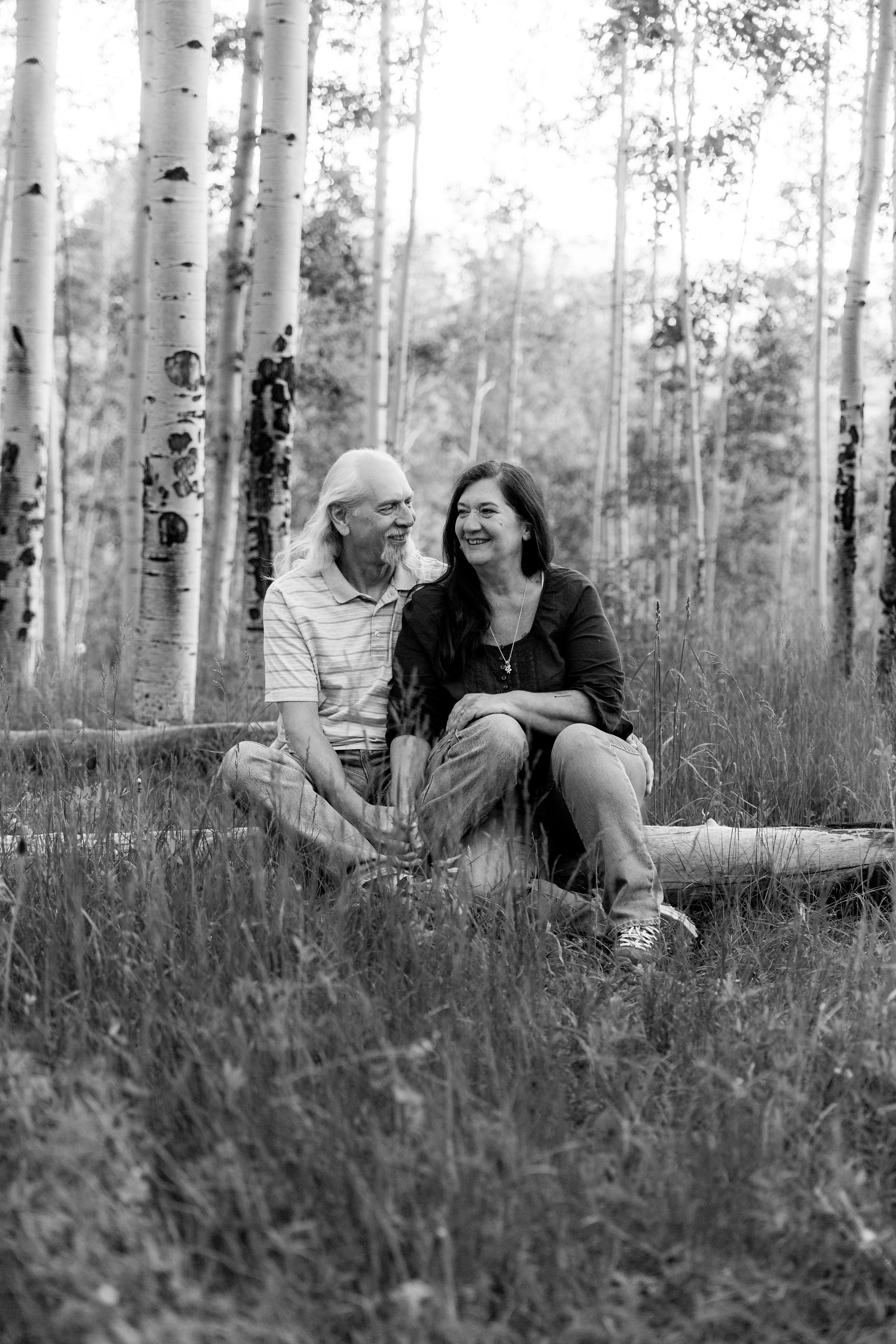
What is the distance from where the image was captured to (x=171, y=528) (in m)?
5.76

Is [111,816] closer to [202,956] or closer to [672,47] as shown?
[202,956]

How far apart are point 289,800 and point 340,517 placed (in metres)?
0.97

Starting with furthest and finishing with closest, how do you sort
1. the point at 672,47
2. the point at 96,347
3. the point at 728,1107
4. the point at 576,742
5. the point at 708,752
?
the point at 96,347
the point at 672,47
the point at 708,752
the point at 576,742
the point at 728,1107

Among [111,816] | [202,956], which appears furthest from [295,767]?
[202,956]

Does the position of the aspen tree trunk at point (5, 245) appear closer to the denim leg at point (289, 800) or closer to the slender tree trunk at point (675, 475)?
the slender tree trunk at point (675, 475)

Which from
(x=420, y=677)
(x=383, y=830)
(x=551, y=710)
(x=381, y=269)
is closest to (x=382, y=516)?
(x=420, y=677)

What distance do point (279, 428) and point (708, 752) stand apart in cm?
364

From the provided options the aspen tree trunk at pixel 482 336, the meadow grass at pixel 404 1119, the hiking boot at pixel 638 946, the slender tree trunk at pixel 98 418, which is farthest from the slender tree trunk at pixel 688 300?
the aspen tree trunk at pixel 482 336

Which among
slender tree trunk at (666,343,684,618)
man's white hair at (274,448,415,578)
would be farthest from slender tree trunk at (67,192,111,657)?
man's white hair at (274,448,415,578)

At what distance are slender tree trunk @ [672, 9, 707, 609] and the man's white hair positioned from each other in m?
9.80

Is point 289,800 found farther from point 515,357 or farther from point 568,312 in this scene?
point 568,312

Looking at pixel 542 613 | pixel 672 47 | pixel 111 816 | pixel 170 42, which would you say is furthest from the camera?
pixel 672 47

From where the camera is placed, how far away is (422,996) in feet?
8.29

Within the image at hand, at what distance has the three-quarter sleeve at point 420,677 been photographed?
148 inches
